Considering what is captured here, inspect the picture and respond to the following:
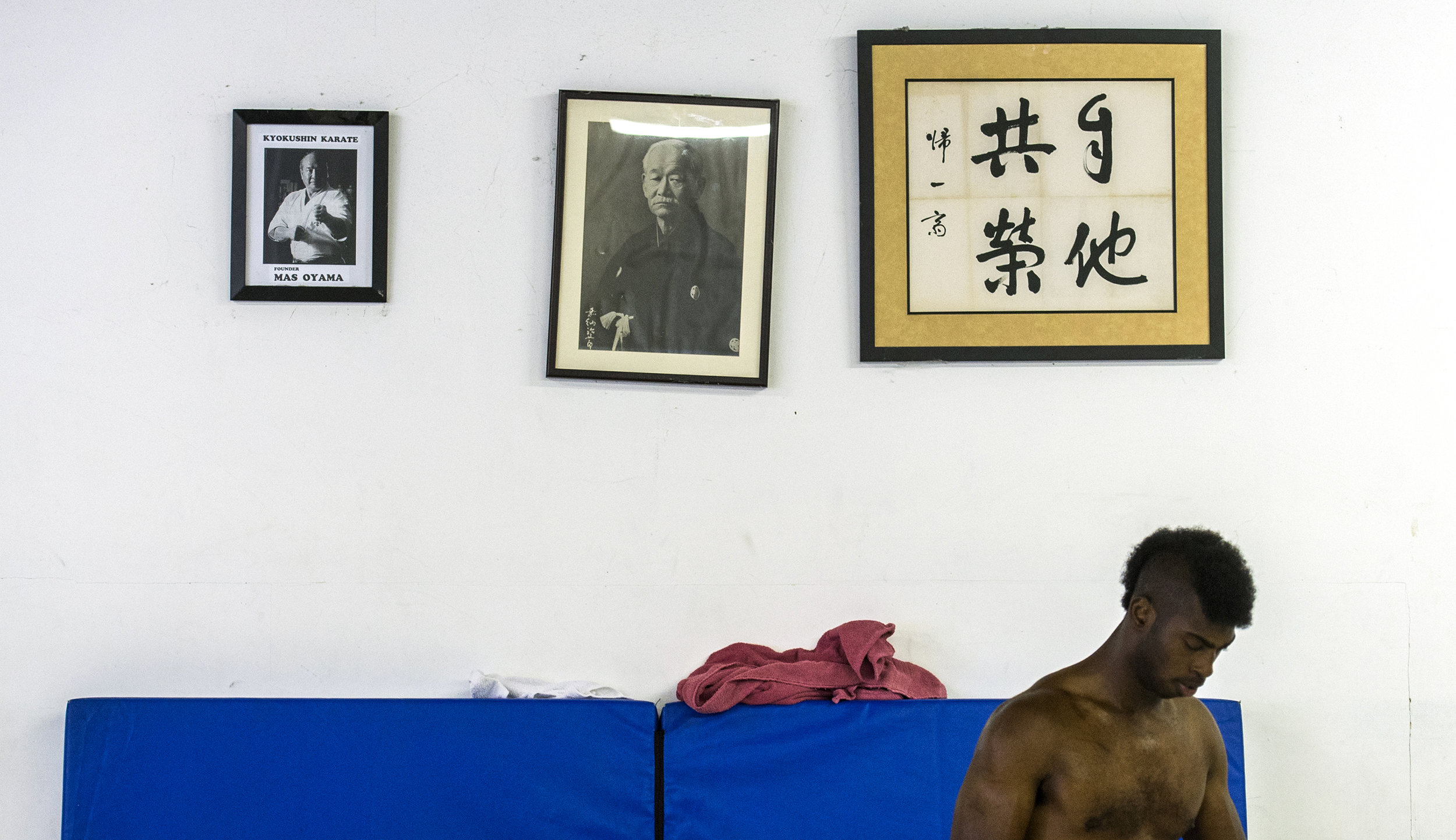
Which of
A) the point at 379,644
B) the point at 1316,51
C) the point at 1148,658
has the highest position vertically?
the point at 1316,51

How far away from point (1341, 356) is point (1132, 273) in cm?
53

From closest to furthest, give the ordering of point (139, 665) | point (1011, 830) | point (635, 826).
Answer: point (1011, 830) < point (635, 826) < point (139, 665)

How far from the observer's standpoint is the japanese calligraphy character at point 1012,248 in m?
2.29

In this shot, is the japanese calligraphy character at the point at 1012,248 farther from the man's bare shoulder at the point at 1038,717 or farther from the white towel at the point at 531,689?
the white towel at the point at 531,689

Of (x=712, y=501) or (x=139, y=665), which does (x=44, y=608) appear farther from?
(x=712, y=501)

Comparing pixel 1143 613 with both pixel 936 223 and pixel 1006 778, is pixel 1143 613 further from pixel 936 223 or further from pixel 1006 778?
pixel 936 223

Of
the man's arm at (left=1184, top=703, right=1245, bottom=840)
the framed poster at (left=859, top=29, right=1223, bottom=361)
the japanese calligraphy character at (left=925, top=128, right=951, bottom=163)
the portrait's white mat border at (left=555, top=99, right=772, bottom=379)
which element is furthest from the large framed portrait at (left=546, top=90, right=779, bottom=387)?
the man's arm at (left=1184, top=703, right=1245, bottom=840)

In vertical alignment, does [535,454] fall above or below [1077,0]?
below

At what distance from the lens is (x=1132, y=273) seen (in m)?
2.29

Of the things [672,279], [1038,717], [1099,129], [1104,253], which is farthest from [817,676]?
[1099,129]

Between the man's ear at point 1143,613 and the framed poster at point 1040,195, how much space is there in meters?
0.91

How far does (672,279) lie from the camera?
89.6 inches

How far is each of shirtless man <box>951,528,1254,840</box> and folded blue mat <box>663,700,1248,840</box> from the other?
2.04 ft

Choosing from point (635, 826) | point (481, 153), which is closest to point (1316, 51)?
point (481, 153)
